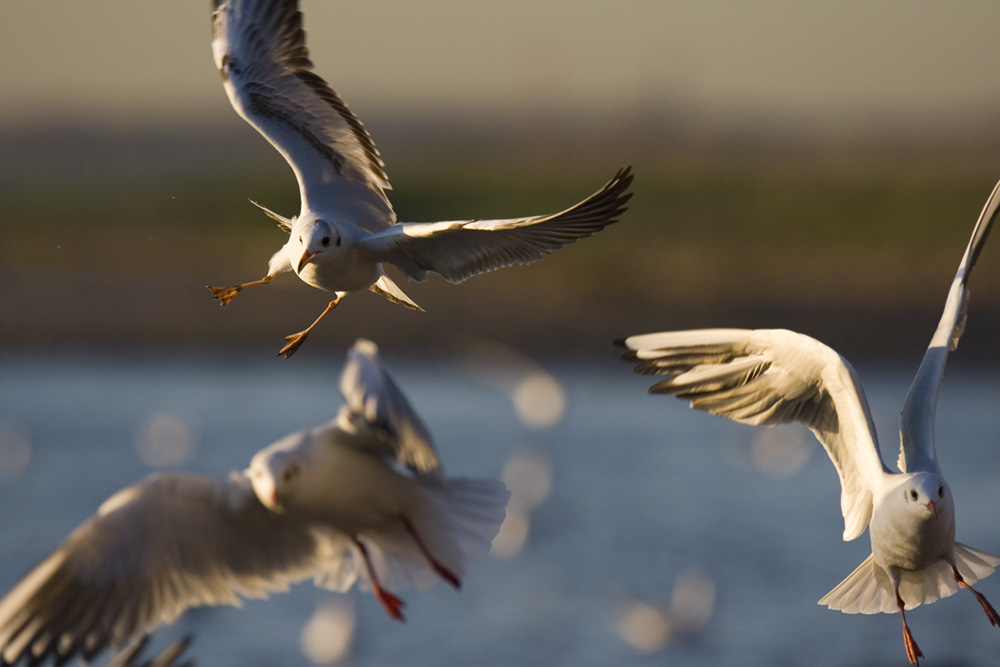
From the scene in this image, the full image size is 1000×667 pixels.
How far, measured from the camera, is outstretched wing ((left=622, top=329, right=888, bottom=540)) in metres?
4.92

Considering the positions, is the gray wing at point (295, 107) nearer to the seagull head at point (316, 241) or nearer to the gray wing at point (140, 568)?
the seagull head at point (316, 241)

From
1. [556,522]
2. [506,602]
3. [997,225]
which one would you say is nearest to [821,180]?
[997,225]

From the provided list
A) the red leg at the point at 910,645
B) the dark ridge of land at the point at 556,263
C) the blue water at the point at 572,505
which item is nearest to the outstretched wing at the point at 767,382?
the red leg at the point at 910,645

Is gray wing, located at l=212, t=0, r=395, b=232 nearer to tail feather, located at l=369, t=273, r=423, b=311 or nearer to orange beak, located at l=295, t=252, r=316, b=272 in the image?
tail feather, located at l=369, t=273, r=423, b=311

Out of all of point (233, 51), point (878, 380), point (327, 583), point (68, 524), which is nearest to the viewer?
point (233, 51)

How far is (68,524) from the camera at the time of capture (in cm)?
1504

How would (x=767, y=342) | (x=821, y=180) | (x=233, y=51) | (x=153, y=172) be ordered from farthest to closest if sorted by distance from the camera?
(x=153, y=172) < (x=821, y=180) < (x=233, y=51) < (x=767, y=342)

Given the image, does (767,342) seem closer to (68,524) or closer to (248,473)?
(248,473)

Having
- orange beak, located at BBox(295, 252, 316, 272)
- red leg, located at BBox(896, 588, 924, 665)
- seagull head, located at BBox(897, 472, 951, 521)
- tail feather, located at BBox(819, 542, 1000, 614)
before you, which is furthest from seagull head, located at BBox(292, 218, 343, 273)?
red leg, located at BBox(896, 588, 924, 665)

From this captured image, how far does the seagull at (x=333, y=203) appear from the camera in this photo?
428 cm

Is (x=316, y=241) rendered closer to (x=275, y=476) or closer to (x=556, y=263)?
(x=275, y=476)

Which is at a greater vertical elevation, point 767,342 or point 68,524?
point 767,342

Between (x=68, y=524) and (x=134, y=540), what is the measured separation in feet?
33.1

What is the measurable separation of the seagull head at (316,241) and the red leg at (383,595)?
157 cm
